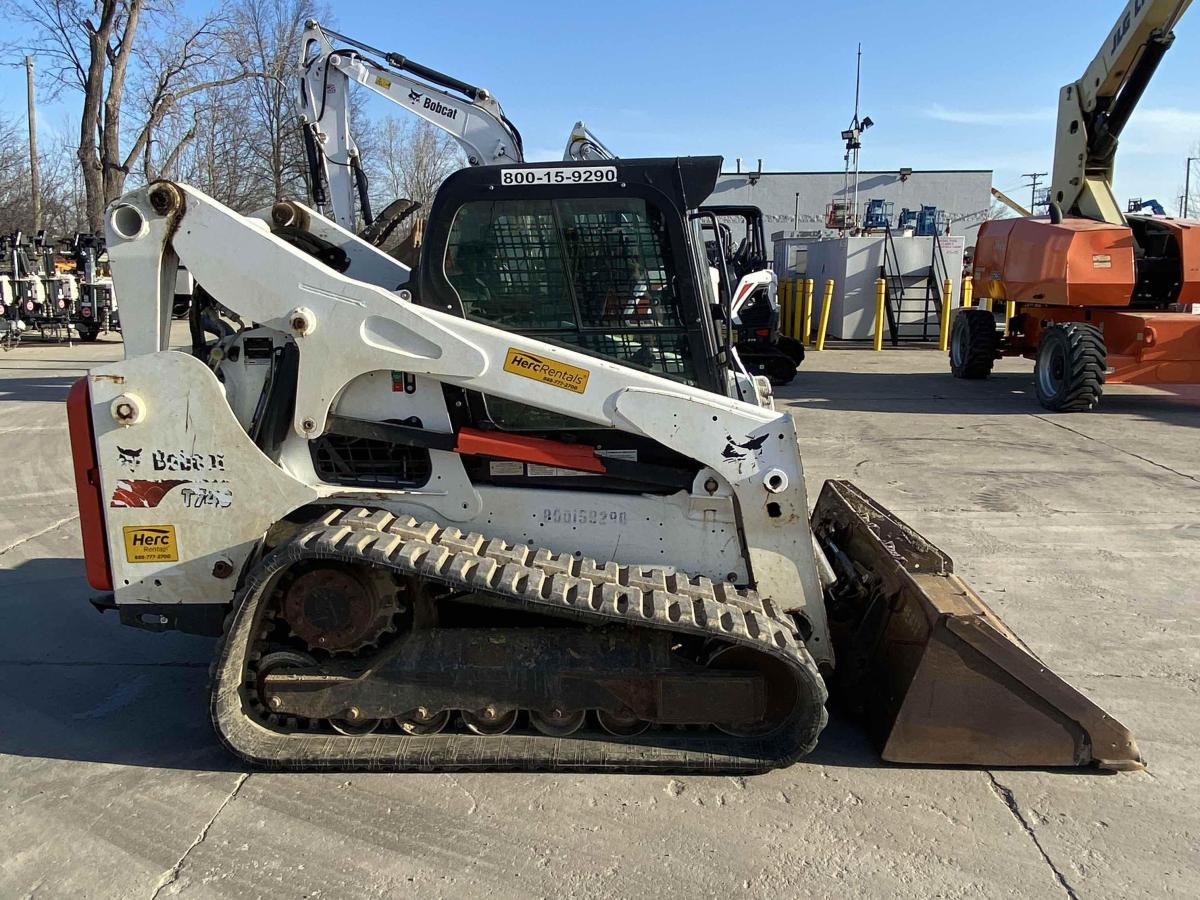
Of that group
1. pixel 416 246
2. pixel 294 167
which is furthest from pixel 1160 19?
pixel 294 167

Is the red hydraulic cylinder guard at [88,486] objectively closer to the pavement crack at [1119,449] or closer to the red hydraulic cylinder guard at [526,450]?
the red hydraulic cylinder guard at [526,450]

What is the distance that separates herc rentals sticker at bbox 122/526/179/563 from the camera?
12.0ft

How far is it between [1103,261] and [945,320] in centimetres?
914

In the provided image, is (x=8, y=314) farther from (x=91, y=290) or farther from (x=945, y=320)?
(x=945, y=320)

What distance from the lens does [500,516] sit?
12.4ft

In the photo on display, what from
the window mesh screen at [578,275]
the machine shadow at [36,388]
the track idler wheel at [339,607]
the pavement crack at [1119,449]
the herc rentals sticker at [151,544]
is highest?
the window mesh screen at [578,275]

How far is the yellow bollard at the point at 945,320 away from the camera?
20.5 meters

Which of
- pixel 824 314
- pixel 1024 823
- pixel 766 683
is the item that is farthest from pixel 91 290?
pixel 1024 823

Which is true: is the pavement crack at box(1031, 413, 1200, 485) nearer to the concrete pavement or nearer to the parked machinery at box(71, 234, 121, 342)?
the concrete pavement

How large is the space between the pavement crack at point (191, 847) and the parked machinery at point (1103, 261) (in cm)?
1092

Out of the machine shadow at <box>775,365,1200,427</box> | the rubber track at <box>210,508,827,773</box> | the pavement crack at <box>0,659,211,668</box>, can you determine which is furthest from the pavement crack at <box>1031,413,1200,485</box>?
the pavement crack at <box>0,659,211,668</box>

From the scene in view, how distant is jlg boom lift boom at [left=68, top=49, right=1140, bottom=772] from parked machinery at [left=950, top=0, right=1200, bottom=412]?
9.39m

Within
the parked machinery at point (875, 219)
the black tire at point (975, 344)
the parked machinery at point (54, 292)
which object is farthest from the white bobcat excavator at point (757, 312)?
the parked machinery at point (54, 292)

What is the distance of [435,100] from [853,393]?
827 centimetres
